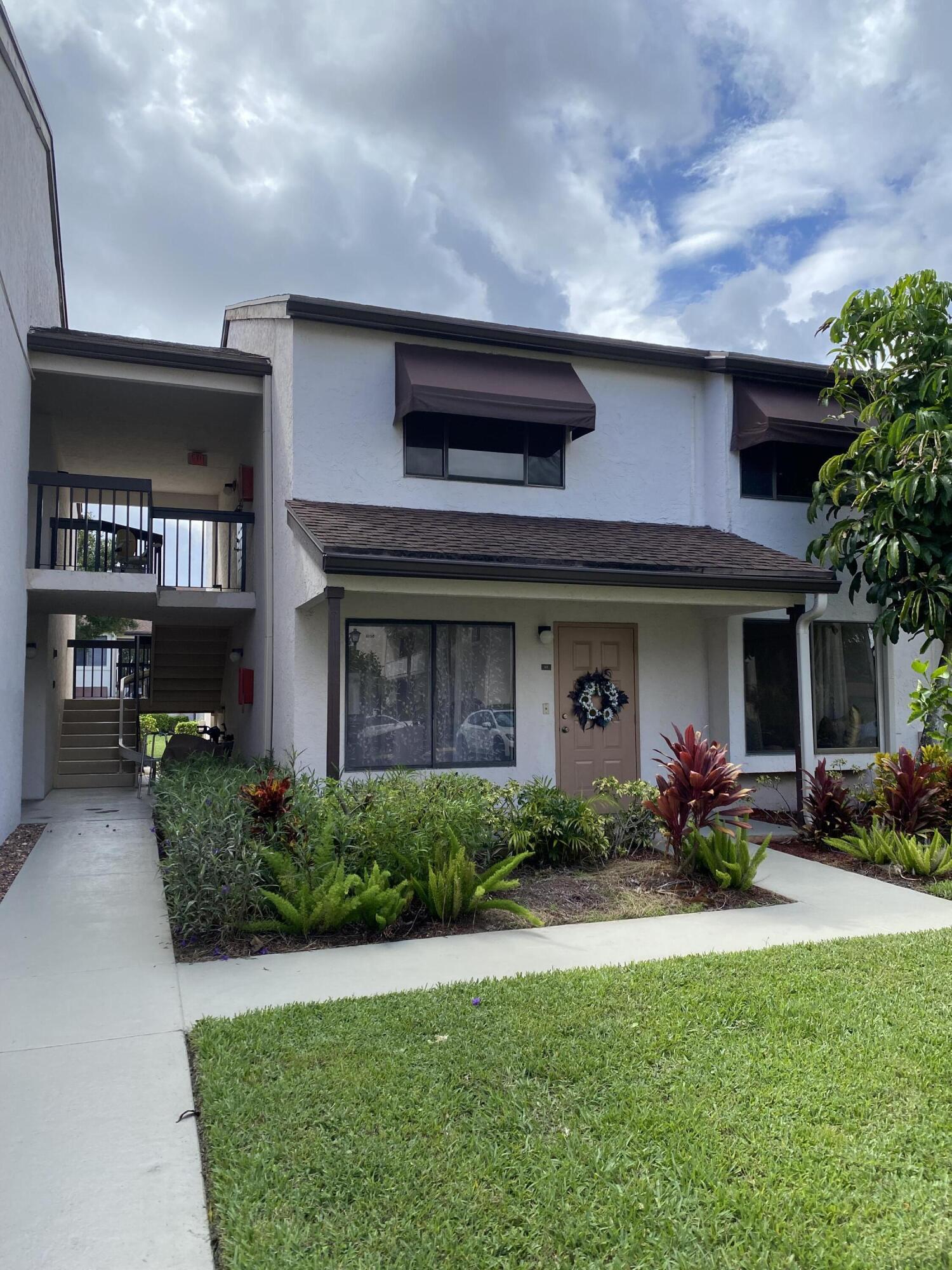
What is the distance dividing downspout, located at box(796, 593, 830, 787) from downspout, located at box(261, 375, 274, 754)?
6683 mm

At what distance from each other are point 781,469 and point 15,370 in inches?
392

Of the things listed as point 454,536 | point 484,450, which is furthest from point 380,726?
point 484,450

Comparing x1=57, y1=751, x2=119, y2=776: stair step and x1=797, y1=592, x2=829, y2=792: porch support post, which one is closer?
x1=797, y1=592, x2=829, y2=792: porch support post

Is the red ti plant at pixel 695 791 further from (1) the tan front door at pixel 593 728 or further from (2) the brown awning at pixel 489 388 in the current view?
(2) the brown awning at pixel 489 388

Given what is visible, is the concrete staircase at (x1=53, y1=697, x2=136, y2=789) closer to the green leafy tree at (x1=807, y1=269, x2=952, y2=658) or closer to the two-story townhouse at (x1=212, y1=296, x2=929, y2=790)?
the two-story townhouse at (x1=212, y1=296, x2=929, y2=790)

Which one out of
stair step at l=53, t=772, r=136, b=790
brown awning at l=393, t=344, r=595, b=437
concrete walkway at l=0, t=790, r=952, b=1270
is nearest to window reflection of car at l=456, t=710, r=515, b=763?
concrete walkway at l=0, t=790, r=952, b=1270

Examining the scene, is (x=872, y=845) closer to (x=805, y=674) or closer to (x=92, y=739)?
(x=805, y=674)

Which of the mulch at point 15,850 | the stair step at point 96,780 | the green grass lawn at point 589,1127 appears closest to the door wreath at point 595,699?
the green grass lawn at point 589,1127

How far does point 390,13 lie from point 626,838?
994cm

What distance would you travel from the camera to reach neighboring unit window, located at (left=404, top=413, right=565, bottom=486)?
426 inches

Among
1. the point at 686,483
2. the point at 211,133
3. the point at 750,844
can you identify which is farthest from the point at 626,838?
the point at 211,133

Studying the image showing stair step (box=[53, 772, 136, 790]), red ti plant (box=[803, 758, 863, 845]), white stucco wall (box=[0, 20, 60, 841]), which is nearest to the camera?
white stucco wall (box=[0, 20, 60, 841])

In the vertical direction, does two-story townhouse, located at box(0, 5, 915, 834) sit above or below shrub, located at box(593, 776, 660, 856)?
above

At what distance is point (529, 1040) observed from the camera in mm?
4164
